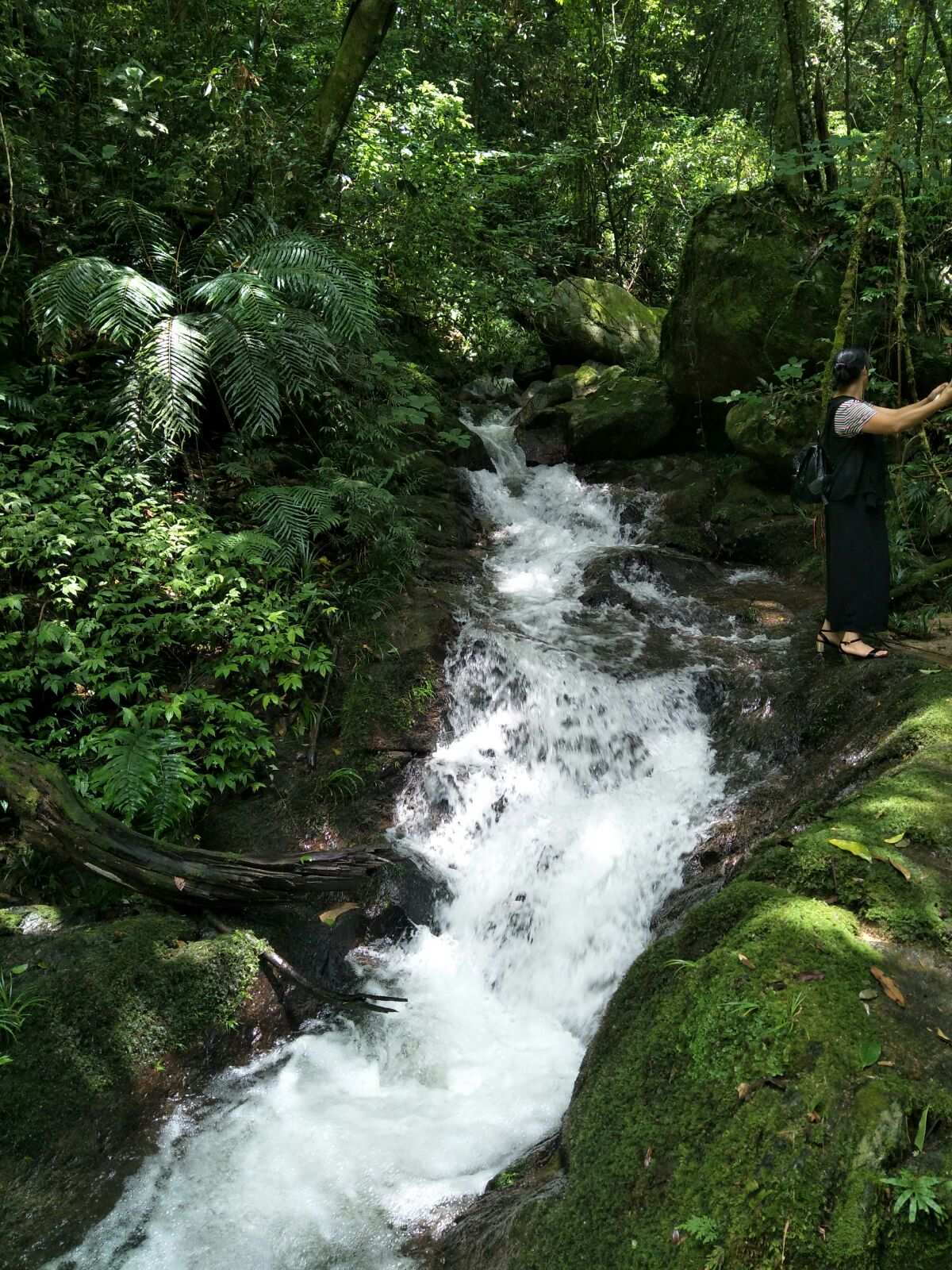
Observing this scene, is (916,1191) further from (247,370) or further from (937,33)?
(937,33)

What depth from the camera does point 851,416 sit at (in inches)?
190

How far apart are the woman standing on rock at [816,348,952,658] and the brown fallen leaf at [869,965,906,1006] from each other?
3.15 m

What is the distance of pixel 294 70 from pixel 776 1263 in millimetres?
12496

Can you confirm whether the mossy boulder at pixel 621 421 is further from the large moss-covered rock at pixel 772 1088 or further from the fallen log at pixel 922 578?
the large moss-covered rock at pixel 772 1088

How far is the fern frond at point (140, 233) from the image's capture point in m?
6.96

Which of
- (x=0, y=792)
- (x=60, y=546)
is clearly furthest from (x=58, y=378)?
(x=0, y=792)

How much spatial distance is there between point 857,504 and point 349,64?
7707 millimetres

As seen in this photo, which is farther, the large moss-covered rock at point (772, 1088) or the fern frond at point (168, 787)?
the fern frond at point (168, 787)

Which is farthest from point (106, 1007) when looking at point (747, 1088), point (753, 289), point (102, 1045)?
point (753, 289)

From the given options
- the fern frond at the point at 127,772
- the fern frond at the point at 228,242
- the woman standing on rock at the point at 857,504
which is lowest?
the fern frond at the point at 127,772

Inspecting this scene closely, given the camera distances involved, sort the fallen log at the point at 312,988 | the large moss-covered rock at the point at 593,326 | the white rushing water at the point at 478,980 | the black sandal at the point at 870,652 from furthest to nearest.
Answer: the large moss-covered rock at the point at 593,326 → the black sandal at the point at 870,652 → the fallen log at the point at 312,988 → the white rushing water at the point at 478,980

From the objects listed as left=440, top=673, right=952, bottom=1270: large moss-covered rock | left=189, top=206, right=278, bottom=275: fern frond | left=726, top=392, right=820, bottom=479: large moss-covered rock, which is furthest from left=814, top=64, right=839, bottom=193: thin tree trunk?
left=440, top=673, right=952, bottom=1270: large moss-covered rock

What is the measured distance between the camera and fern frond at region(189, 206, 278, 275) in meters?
7.30

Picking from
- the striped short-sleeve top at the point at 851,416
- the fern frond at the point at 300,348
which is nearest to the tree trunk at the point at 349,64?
the fern frond at the point at 300,348
